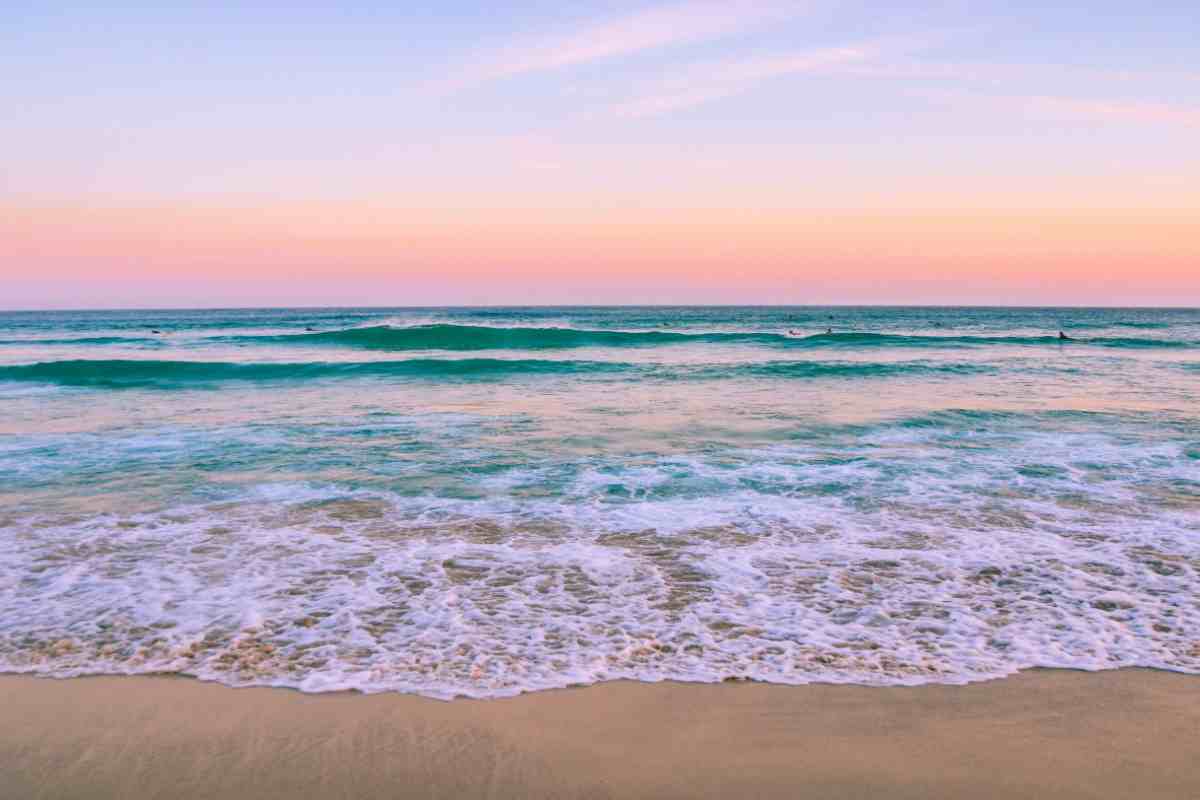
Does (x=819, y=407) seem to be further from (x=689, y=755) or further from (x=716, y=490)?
(x=689, y=755)

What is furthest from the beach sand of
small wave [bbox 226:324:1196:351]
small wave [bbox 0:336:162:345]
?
small wave [bbox 0:336:162:345]

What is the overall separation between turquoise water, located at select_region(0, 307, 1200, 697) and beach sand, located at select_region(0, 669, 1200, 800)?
204 mm

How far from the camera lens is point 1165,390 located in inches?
663

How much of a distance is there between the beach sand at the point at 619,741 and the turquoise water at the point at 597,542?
0.20 meters

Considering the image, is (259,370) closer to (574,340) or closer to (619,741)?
(574,340)

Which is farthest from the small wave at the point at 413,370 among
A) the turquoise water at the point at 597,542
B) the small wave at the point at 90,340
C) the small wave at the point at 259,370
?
the small wave at the point at 90,340

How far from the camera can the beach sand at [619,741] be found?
299cm

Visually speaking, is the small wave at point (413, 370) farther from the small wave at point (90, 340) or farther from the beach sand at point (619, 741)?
the beach sand at point (619, 741)

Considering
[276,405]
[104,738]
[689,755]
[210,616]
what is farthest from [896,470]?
[276,405]

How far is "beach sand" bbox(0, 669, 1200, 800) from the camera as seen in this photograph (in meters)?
2.99

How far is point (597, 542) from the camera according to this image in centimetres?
607

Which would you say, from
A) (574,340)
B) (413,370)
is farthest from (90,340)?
(574,340)

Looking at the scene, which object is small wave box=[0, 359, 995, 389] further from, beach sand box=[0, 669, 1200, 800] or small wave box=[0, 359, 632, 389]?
beach sand box=[0, 669, 1200, 800]

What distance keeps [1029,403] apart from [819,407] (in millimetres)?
4007
